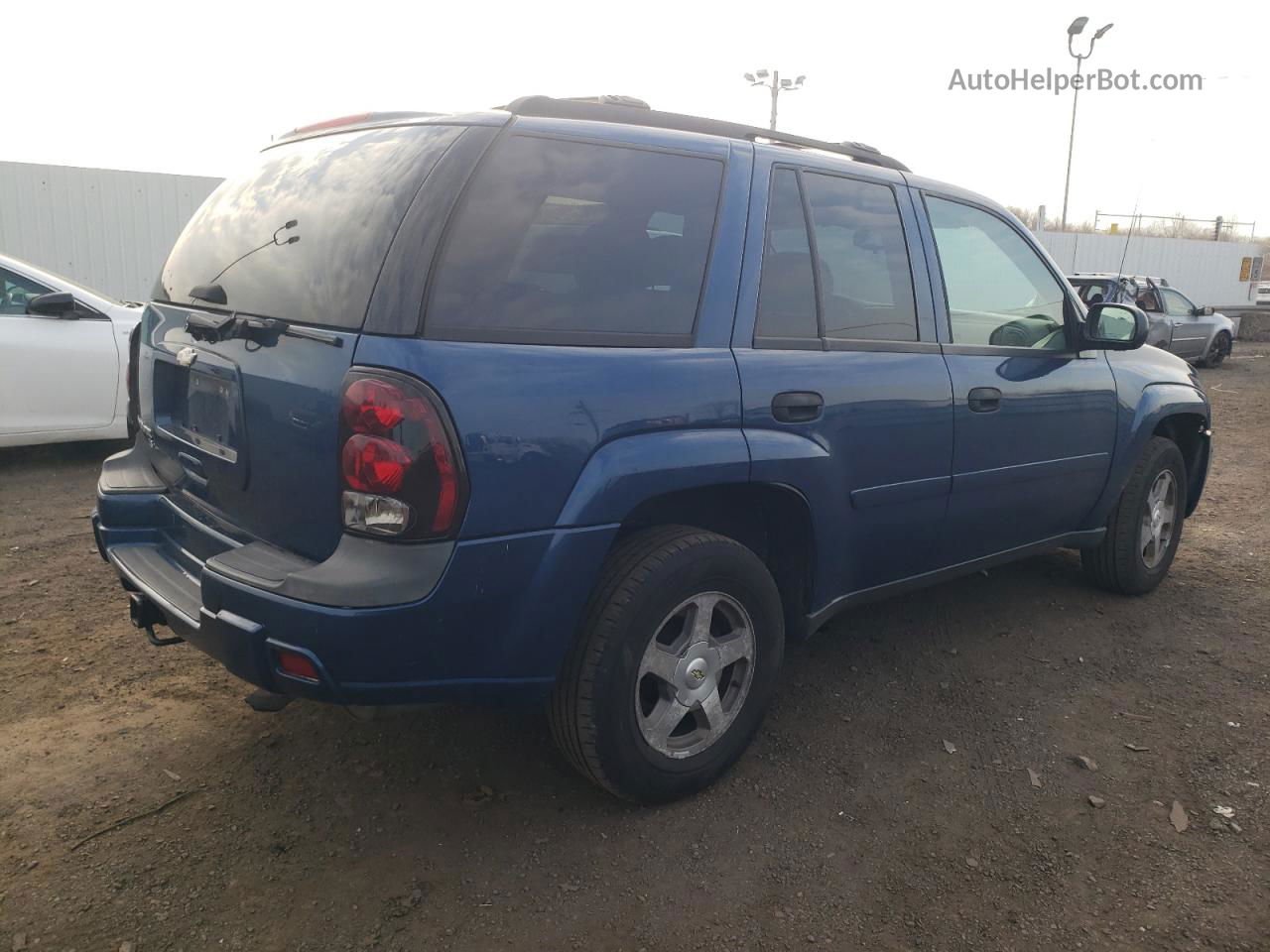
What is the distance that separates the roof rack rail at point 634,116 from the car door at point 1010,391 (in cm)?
72

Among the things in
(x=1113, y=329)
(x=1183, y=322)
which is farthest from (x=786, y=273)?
(x=1183, y=322)

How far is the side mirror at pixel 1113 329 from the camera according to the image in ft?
13.4

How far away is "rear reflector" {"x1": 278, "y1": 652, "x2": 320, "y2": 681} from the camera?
225 centimetres

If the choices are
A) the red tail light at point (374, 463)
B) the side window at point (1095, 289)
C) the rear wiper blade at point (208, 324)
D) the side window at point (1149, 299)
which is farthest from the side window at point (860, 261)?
the side window at point (1149, 299)

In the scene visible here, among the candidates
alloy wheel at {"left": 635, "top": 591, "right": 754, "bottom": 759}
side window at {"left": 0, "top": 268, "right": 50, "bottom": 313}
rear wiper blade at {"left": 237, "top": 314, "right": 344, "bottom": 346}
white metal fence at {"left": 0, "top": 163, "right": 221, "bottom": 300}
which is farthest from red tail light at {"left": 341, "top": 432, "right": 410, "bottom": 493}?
white metal fence at {"left": 0, "top": 163, "right": 221, "bottom": 300}

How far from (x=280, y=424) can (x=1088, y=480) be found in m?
3.39

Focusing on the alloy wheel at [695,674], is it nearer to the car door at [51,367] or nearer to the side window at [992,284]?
the side window at [992,284]

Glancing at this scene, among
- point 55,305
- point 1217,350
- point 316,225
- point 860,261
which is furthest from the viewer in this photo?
point 1217,350

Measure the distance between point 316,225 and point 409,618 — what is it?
3.47ft

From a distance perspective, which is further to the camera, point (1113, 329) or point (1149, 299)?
point (1149, 299)

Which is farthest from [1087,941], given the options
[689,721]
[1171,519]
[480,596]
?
[1171,519]

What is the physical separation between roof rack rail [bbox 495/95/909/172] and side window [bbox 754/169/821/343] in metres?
0.20

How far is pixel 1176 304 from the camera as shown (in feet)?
57.0

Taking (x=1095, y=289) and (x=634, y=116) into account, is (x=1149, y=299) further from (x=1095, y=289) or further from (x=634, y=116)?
(x=634, y=116)
